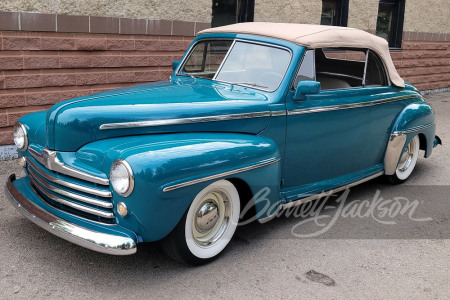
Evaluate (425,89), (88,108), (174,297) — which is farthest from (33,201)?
(425,89)

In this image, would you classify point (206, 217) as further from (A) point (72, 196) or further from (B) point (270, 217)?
(A) point (72, 196)

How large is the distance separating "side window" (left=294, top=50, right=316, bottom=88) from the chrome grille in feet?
5.97

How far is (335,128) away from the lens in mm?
4121

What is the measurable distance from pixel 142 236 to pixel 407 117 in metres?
3.24

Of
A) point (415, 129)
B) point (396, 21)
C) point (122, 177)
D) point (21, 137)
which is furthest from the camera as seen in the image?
point (396, 21)

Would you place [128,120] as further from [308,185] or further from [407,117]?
[407,117]

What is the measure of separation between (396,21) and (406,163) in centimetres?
684

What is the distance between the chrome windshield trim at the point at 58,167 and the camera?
2852 mm

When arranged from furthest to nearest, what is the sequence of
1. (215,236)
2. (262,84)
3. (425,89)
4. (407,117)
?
(425,89) → (407,117) → (262,84) → (215,236)

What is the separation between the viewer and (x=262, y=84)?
12.6ft

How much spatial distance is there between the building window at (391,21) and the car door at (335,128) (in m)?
6.73

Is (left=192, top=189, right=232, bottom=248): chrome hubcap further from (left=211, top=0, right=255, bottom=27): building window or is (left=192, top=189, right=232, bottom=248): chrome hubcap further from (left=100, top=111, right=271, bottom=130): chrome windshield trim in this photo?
(left=211, top=0, right=255, bottom=27): building window

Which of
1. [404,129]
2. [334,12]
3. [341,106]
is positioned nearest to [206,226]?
[341,106]

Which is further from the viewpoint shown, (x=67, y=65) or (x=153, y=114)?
(x=67, y=65)
